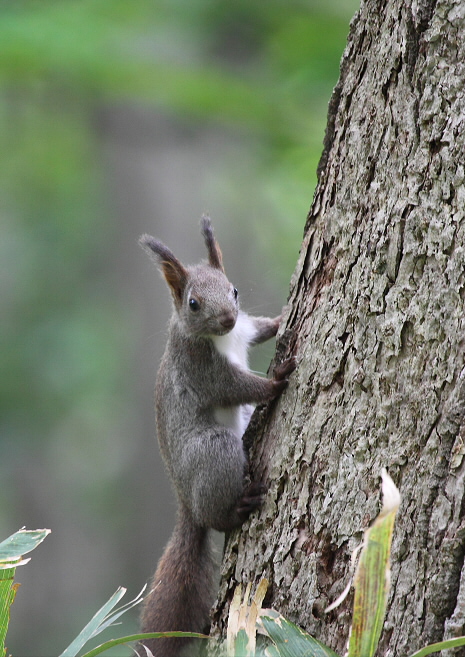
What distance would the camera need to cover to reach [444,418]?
2307mm

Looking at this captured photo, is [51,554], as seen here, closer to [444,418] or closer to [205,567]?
[205,567]

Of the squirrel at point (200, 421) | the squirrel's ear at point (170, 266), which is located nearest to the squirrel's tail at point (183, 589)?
the squirrel at point (200, 421)

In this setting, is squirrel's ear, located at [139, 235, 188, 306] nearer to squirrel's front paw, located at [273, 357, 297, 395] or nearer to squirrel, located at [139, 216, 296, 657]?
squirrel, located at [139, 216, 296, 657]

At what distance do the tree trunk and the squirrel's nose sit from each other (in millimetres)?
1035

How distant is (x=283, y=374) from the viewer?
10.1ft

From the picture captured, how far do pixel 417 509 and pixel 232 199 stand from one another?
9.08 metres

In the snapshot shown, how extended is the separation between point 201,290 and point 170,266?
0.77 ft

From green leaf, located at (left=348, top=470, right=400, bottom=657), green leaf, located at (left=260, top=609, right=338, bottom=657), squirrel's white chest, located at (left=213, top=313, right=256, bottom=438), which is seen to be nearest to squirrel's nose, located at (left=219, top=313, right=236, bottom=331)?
squirrel's white chest, located at (left=213, top=313, right=256, bottom=438)

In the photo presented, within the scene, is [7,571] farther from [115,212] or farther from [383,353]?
[115,212]

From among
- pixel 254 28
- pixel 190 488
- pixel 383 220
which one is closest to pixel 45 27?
pixel 254 28

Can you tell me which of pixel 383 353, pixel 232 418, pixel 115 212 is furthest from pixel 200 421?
pixel 115 212

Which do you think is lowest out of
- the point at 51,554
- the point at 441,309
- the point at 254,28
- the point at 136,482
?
the point at 51,554

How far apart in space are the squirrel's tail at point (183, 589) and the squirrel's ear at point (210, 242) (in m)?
1.39

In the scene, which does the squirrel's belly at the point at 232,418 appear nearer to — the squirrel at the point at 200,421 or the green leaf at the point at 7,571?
the squirrel at the point at 200,421
